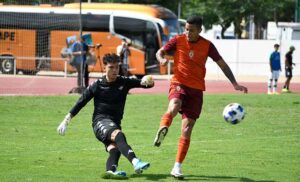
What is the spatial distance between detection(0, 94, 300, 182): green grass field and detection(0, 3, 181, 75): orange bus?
9455 mm

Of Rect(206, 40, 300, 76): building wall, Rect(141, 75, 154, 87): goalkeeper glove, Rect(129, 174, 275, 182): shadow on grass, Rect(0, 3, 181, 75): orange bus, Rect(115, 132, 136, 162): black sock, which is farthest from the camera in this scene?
Rect(206, 40, 300, 76): building wall

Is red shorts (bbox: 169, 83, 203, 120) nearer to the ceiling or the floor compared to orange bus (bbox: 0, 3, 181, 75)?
nearer to the ceiling

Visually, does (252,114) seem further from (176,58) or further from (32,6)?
(32,6)

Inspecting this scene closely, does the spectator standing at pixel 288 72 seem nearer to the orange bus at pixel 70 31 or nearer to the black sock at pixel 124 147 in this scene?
the orange bus at pixel 70 31

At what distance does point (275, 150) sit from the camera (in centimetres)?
1312

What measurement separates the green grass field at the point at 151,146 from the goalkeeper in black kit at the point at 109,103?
0.41 metres

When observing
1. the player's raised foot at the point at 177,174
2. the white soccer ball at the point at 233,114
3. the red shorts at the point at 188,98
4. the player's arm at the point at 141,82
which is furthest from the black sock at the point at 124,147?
the white soccer ball at the point at 233,114

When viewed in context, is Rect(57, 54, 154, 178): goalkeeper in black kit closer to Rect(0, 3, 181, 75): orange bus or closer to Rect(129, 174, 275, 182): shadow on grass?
Rect(129, 174, 275, 182): shadow on grass

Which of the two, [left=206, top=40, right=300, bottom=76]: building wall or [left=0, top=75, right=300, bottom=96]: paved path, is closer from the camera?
[left=0, top=75, right=300, bottom=96]: paved path

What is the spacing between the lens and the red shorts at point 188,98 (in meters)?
10.2

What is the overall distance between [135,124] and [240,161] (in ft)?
19.5

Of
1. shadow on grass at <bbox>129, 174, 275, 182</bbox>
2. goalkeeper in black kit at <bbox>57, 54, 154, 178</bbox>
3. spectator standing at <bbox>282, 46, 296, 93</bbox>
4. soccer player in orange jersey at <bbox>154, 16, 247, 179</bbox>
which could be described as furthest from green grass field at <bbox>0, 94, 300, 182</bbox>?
spectator standing at <bbox>282, 46, 296, 93</bbox>

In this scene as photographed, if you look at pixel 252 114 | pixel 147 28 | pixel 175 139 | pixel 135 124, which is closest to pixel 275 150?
pixel 175 139

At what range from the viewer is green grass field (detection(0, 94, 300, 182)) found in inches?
411
